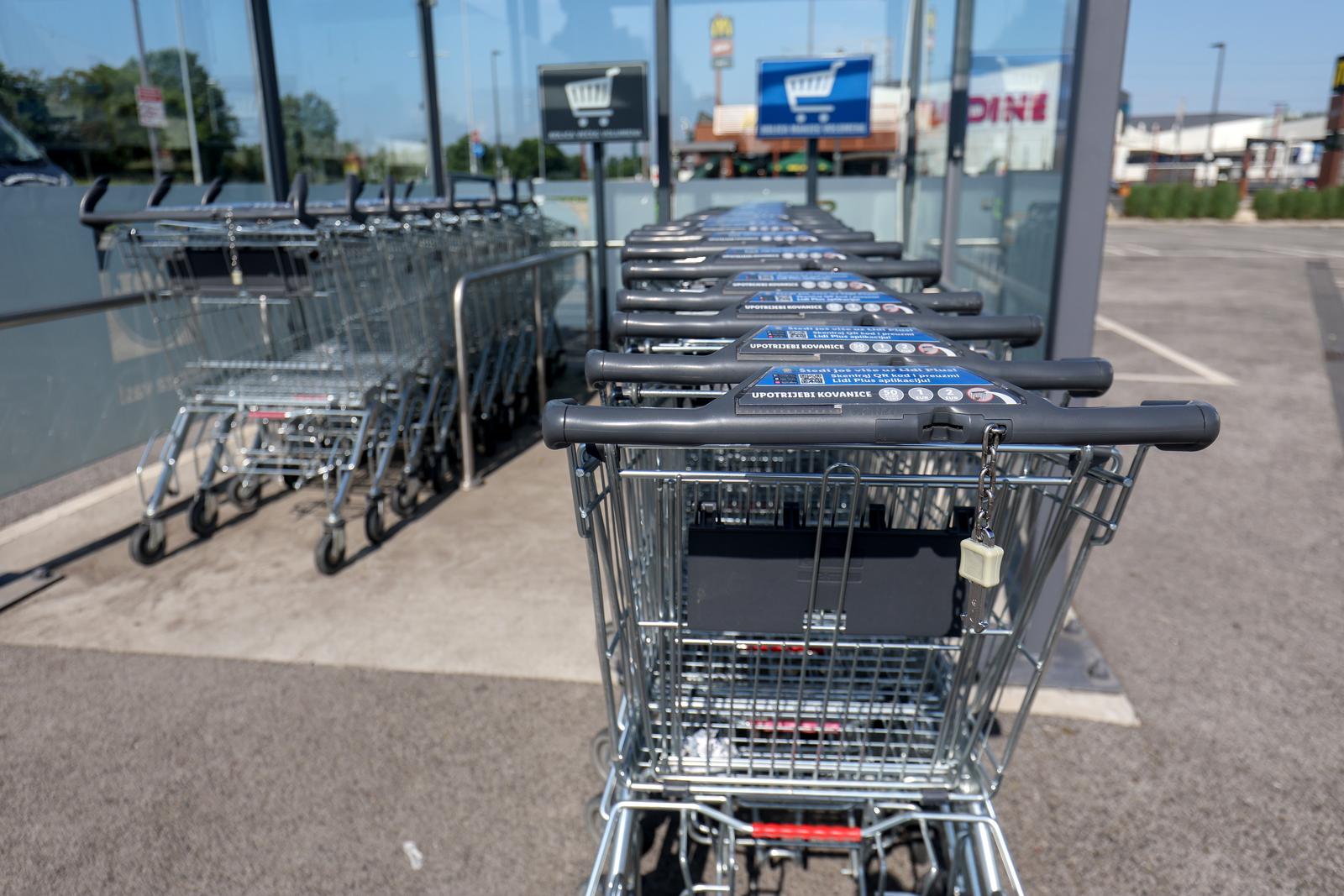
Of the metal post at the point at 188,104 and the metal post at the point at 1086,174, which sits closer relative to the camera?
the metal post at the point at 1086,174

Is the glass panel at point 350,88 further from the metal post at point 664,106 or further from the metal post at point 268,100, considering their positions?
the metal post at point 664,106

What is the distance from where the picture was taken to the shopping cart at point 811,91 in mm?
6914

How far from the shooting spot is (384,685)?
10.3 feet

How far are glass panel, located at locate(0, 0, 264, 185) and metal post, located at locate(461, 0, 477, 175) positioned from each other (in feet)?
6.46

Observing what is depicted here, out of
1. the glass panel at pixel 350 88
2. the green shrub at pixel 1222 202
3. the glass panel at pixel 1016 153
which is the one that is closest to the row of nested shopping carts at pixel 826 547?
the glass panel at pixel 1016 153

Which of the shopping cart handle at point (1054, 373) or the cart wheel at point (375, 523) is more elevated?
the shopping cart handle at point (1054, 373)

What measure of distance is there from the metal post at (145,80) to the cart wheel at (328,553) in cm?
332

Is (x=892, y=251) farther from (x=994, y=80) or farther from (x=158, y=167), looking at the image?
(x=158, y=167)

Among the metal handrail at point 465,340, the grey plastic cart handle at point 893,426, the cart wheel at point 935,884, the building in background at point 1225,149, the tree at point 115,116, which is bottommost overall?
the cart wheel at point 935,884

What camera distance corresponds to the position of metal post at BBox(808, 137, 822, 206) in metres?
7.10

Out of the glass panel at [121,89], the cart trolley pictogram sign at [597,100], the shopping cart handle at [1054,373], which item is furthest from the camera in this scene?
the cart trolley pictogram sign at [597,100]


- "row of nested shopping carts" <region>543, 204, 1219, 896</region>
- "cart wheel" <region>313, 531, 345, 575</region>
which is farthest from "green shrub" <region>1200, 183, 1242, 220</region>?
"row of nested shopping carts" <region>543, 204, 1219, 896</region>

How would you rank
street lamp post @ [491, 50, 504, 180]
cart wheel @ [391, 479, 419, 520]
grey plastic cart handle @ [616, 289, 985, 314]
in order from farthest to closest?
street lamp post @ [491, 50, 504, 180] < cart wheel @ [391, 479, 419, 520] < grey plastic cart handle @ [616, 289, 985, 314]

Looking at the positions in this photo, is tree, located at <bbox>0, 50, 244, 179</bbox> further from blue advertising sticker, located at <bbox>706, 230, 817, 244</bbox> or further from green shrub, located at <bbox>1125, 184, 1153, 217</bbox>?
green shrub, located at <bbox>1125, 184, 1153, 217</bbox>
